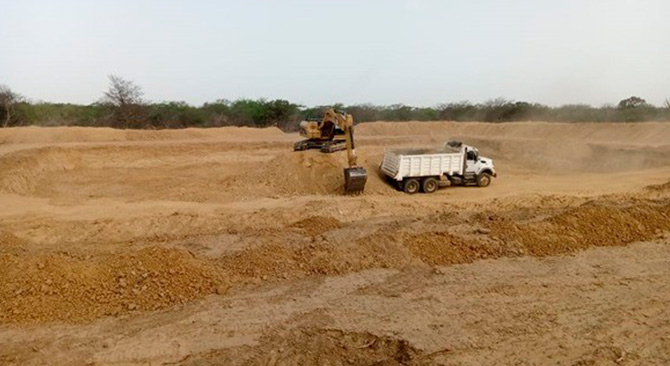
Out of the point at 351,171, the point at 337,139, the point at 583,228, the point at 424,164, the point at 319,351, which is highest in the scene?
the point at 337,139

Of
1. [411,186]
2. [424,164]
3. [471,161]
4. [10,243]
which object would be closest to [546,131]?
[471,161]

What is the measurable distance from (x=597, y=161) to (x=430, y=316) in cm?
2402

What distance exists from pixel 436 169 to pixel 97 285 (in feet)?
44.8

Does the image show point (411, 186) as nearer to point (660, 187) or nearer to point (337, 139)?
point (337, 139)

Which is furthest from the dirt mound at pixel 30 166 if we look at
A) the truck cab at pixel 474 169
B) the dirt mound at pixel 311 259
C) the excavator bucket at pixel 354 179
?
the truck cab at pixel 474 169

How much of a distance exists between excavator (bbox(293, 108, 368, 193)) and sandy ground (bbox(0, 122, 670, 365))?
1.65m

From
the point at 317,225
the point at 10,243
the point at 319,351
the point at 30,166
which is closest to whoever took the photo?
the point at 319,351

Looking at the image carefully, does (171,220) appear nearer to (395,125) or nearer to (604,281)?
(604,281)

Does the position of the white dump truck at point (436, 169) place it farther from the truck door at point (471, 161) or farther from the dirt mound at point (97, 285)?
the dirt mound at point (97, 285)

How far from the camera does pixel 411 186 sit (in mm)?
18953

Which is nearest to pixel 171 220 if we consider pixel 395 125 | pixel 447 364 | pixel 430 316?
pixel 430 316

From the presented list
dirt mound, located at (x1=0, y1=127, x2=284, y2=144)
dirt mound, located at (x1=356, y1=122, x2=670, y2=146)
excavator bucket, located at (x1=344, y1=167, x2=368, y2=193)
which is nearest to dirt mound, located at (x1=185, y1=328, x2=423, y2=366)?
excavator bucket, located at (x1=344, y1=167, x2=368, y2=193)

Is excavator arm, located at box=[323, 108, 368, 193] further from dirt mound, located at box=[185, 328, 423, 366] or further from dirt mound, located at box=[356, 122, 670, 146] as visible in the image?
dirt mound, located at box=[356, 122, 670, 146]

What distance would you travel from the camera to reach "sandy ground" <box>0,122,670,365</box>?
248 inches
